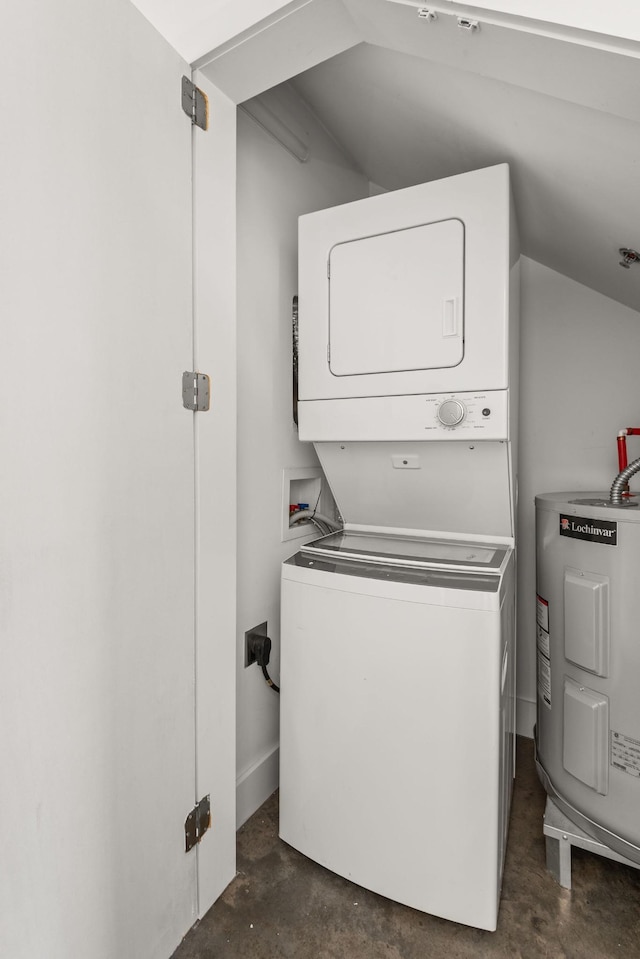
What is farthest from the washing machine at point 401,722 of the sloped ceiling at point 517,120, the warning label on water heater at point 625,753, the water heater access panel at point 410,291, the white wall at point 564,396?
the sloped ceiling at point 517,120

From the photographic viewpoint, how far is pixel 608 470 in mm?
1986

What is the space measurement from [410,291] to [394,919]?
177 centimetres

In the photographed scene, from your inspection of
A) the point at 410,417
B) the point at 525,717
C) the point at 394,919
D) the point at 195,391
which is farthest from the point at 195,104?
the point at 525,717

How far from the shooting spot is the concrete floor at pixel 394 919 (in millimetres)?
1234

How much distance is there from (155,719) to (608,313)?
2.11m

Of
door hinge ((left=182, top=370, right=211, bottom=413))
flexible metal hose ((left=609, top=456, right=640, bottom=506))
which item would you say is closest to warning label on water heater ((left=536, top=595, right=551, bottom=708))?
flexible metal hose ((left=609, top=456, right=640, bottom=506))

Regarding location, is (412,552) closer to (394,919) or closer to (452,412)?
(452,412)

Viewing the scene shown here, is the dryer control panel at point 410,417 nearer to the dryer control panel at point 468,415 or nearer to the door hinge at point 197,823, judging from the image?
the dryer control panel at point 468,415

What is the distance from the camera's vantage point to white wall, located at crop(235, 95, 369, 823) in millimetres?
1653

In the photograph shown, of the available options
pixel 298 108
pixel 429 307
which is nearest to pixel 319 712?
pixel 429 307

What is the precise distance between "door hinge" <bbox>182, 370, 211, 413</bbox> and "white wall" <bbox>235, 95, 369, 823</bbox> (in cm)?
35

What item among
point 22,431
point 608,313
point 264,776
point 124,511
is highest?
point 608,313

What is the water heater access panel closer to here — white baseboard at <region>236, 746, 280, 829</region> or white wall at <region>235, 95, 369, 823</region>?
white wall at <region>235, 95, 369, 823</region>

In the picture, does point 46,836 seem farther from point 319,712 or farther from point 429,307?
point 429,307
